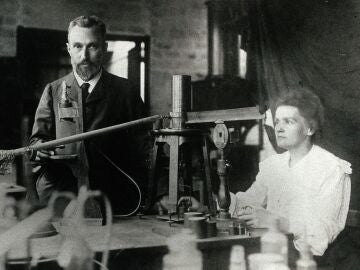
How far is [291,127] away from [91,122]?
95 centimetres

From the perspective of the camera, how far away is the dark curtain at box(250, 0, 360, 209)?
8.30 feet

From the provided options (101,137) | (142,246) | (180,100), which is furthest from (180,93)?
(142,246)

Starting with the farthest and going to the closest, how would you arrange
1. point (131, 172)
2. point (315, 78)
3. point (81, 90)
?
point (315, 78)
point (131, 172)
point (81, 90)

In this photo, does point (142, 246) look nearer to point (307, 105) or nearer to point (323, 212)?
point (323, 212)

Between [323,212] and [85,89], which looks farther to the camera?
[85,89]

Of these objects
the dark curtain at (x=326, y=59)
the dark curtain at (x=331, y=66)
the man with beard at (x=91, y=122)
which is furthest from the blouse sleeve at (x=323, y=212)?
the man with beard at (x=91, y=122)

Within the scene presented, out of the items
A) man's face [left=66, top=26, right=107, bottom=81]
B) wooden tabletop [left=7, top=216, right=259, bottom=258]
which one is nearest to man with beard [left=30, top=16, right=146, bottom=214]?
man's face [left=66, top=26, right=107, bottom=81]

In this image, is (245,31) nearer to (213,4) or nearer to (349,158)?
(213,4)

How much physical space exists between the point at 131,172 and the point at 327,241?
1045 mm

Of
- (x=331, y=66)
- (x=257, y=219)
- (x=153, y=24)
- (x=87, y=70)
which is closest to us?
(x=257, y=219)

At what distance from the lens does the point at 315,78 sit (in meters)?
2.84

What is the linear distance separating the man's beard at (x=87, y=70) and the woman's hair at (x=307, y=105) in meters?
0.89

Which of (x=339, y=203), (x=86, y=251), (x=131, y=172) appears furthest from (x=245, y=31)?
(x=86, y=251)

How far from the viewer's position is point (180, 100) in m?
2.12
